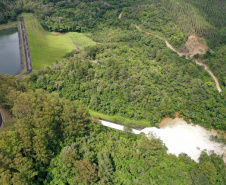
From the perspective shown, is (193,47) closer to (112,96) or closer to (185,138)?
(185,138)

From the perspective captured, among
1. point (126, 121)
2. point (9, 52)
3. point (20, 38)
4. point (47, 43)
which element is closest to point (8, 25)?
point (20, 38)

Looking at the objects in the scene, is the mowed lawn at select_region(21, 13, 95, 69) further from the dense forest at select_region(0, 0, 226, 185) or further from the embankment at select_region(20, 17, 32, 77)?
the dense forest at select_region(0, 0, 226, 185)

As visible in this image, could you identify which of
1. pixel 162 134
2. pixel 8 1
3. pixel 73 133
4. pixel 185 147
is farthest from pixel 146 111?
pixel 8 1

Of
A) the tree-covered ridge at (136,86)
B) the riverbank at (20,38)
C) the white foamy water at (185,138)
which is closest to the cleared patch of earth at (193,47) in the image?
the tree-covered ridge at (136,86)

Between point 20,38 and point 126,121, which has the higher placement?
point 20,38

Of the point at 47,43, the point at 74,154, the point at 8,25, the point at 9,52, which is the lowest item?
the point at 9,52

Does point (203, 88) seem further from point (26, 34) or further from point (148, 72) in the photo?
point (26, 34)
